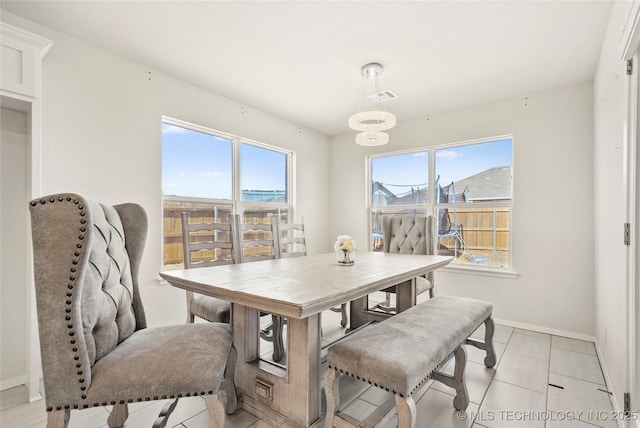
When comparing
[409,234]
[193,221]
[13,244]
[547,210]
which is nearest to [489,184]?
[547,210]

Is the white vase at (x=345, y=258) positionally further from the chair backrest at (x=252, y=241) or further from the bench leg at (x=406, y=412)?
the bench leg at (x=406, y=412)

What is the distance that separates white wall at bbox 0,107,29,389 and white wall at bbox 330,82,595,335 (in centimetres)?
396

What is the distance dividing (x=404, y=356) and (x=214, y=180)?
9.05 feet

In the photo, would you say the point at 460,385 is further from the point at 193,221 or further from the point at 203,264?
the point at 193,221

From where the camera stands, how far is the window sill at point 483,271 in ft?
11.0

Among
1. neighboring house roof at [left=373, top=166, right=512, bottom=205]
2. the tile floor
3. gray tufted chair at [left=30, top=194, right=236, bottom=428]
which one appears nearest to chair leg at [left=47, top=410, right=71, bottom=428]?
gray tufted chair at [left=30, top=194, right=236, bottom=428]

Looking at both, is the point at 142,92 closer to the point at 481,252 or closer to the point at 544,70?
the point at 544,70

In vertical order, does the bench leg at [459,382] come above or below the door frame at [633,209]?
below

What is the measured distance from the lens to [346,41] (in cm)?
233

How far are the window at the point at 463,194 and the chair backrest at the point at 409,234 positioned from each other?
786mm

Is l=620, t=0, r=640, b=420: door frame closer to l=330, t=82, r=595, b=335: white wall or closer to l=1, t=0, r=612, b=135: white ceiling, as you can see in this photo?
l=1, t=0, r=612, b=135: white ceiling

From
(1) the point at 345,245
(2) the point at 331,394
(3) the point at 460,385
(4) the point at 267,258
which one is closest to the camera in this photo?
(2) the point at 331,394

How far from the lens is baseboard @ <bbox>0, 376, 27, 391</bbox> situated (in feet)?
6.64

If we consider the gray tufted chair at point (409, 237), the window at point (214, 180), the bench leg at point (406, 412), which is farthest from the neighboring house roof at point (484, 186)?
the bench leg at point (406, 412)
